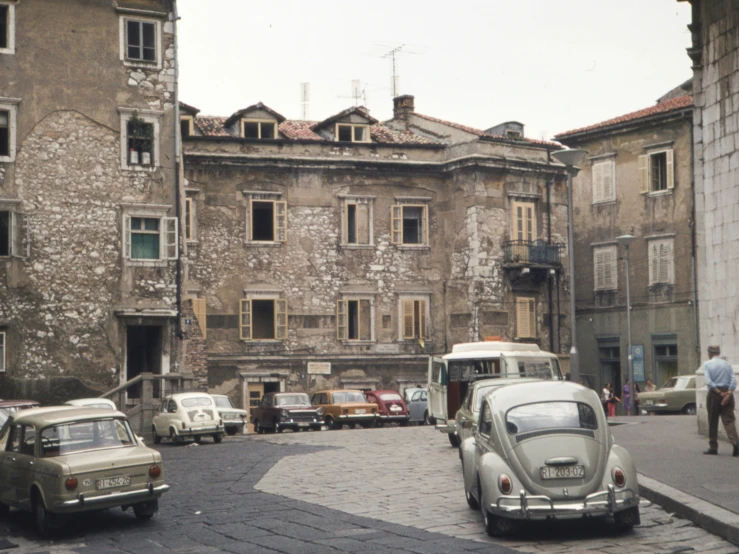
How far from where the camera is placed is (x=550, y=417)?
12117 millimetres

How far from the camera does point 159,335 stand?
33844 mm

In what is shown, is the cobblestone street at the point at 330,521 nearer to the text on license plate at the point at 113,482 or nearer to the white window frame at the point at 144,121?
the text on license plate at the point at 113,482

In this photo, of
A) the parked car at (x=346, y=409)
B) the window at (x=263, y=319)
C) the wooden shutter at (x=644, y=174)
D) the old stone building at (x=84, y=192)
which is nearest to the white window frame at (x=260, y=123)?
the window at (x=263, y=319)

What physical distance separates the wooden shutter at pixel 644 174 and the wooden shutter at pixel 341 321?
45.0 feet

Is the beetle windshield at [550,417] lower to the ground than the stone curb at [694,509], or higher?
higher

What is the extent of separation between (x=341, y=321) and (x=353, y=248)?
2.97 meters

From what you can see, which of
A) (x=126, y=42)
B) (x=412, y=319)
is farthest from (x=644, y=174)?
(x=126, y=42)

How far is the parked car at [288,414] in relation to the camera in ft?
117

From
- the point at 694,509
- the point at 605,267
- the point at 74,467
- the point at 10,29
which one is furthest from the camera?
the point at 605,267

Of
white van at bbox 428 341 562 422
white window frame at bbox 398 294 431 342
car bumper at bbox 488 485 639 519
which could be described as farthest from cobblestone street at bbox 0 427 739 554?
white window frame at bbox 398 294 431 342

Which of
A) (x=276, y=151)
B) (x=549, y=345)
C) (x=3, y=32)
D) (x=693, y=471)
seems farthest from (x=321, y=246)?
(x=693, y=471)

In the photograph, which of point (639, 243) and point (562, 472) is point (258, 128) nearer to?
point (639, 243)

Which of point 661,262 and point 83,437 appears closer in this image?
point 83,437

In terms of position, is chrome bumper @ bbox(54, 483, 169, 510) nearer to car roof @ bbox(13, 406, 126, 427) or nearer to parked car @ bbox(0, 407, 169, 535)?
parked car @ bbox(0, 407, 169, 535)
